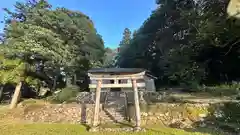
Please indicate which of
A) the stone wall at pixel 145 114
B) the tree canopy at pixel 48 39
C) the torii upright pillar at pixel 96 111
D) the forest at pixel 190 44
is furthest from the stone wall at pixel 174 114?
the tree canopy at pixel 48 39

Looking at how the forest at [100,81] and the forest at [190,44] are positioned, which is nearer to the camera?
the forest at [100,81]

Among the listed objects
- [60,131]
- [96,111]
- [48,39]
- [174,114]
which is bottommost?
[60,131]

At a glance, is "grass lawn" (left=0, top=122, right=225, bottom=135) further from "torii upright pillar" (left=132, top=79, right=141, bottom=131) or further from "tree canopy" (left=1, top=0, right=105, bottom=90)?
"tree canopy" (left=1, top=0, right=105, bottom=90)

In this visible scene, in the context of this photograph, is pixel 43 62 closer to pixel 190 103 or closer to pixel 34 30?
pixel 34 30

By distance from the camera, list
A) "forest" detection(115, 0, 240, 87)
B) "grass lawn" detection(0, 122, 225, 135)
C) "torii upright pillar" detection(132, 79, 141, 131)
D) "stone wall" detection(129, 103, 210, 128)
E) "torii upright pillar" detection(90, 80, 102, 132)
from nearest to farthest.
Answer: "grass lawn" detection(0, 122, 225, 135)
"torii upright pillar" detection(132, 79, 141, 131)
"torii upright pillar" detection(90, 80, 102, 132)
"stone wall" detection(129, 103, 210, 128)
"forest" detection(115, 0, 240, 87)

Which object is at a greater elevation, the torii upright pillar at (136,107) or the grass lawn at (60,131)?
the torii upright pillar at (136,107)

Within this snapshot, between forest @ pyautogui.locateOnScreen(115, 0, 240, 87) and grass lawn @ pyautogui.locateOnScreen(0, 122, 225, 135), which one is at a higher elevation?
forest @ pyautogui.locateOnScreen(115, 0, 240, 87)

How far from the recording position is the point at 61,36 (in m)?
17.8

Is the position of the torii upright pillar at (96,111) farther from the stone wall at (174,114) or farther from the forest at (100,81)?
the stone wall at (174,114)

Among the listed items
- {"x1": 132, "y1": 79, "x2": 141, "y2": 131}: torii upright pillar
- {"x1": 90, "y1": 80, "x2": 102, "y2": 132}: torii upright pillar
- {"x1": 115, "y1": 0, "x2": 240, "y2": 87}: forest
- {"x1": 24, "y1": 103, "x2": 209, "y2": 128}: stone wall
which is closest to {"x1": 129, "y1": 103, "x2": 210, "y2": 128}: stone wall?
{"x1": 24, "y1": 103, "x2": 209, "y2": 128}: stone wall

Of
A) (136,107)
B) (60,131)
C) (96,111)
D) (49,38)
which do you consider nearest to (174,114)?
(136,107)

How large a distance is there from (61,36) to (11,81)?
5317 mm

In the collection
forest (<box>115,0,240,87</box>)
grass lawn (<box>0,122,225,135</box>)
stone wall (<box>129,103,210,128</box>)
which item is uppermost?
forest (<box>115,0,240,87</box>)

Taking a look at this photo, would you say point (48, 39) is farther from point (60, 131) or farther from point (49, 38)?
point (60, 131)
